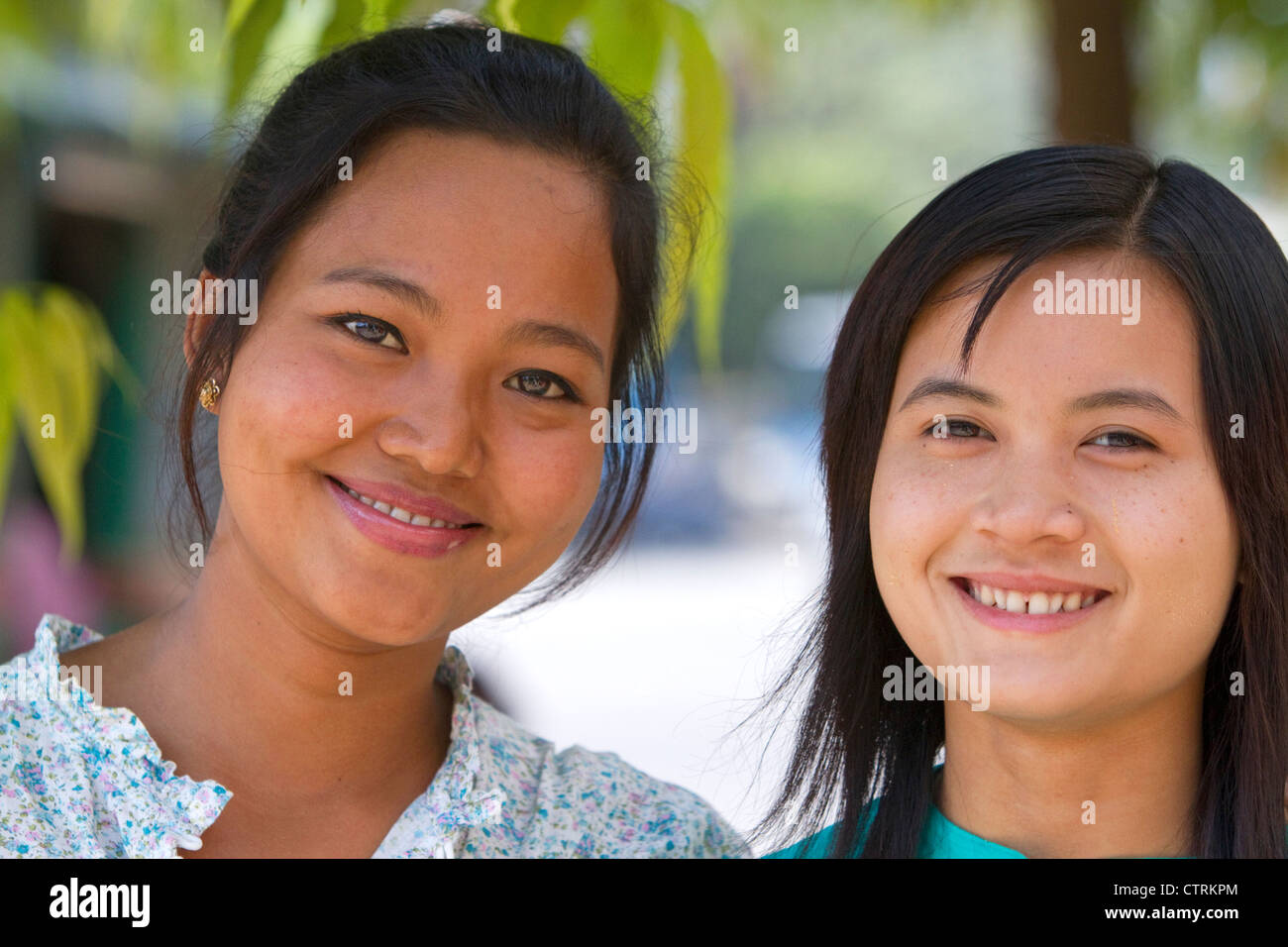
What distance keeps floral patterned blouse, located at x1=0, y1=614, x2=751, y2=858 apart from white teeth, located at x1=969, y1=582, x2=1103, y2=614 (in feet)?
1.52

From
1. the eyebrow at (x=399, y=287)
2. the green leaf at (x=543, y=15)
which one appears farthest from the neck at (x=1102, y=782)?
the green leaf at (x=543, y=15)

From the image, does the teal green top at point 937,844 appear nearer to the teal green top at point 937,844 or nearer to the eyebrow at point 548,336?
the teal green top at point 937,844

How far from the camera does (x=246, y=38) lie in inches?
53.3

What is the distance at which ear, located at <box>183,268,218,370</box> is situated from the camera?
1552 mm

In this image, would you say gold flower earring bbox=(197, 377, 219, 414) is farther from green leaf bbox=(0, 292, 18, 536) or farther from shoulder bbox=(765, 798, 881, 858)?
shoulder bbox=(765, 798, 881, 858)

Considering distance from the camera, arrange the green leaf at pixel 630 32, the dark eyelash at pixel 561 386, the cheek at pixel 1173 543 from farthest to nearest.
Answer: the dark eyelash at pixel 561 386
the green leaf at pixel 630 32
the cheek at pixel 1173 543

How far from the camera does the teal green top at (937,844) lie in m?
1.40

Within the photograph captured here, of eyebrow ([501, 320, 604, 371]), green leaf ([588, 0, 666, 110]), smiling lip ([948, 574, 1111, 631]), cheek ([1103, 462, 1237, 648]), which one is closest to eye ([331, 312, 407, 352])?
eyebrow ([501, 320, 604, 371])

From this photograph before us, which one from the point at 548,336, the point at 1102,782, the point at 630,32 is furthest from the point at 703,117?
the point at 1102,782

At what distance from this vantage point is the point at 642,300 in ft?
5.62

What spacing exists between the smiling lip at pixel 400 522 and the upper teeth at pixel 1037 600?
0.52m
